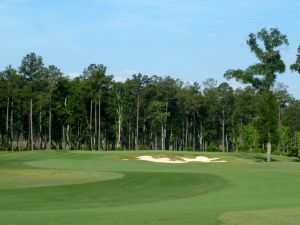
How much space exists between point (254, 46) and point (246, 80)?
3.94 m

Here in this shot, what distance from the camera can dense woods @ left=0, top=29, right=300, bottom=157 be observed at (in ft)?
360

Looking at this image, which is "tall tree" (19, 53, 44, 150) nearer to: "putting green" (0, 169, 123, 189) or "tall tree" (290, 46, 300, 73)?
"tall tree" (290, 46, 300, 73)

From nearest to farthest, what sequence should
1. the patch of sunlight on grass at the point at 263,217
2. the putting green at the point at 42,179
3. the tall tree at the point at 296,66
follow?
the patch of sunlight on grass at the point at 263,217 < the putting green at the point at 42,179 < the tall tree at the point at 296,66

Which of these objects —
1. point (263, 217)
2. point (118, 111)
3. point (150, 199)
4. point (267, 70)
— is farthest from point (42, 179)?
point (118, 111)

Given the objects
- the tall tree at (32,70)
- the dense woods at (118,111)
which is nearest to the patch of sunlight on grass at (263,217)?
the dense woods at (118,111)

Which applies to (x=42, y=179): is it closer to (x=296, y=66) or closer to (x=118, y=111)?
(x=296, y=66)

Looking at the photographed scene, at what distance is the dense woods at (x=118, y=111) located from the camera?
110 metres

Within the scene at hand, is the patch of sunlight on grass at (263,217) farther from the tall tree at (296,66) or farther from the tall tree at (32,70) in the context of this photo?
the tall tree at (32,70)

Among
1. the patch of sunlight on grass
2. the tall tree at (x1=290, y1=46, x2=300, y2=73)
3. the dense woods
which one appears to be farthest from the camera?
the dense woods

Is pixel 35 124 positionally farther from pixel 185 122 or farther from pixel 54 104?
pixel 185 122

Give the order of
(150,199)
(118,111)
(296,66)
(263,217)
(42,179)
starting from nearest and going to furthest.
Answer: (263,217), (150,199), (42,179), (296,66), (118,111)

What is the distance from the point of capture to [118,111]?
118812mm

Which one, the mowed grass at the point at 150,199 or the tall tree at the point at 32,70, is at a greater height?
the tall tree at the point at 32,70

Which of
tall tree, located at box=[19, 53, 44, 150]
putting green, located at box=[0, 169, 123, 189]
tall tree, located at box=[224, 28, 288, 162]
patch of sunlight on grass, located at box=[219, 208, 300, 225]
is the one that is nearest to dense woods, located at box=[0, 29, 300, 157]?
tall tree, located at box=[19, 53, 44, 150]
